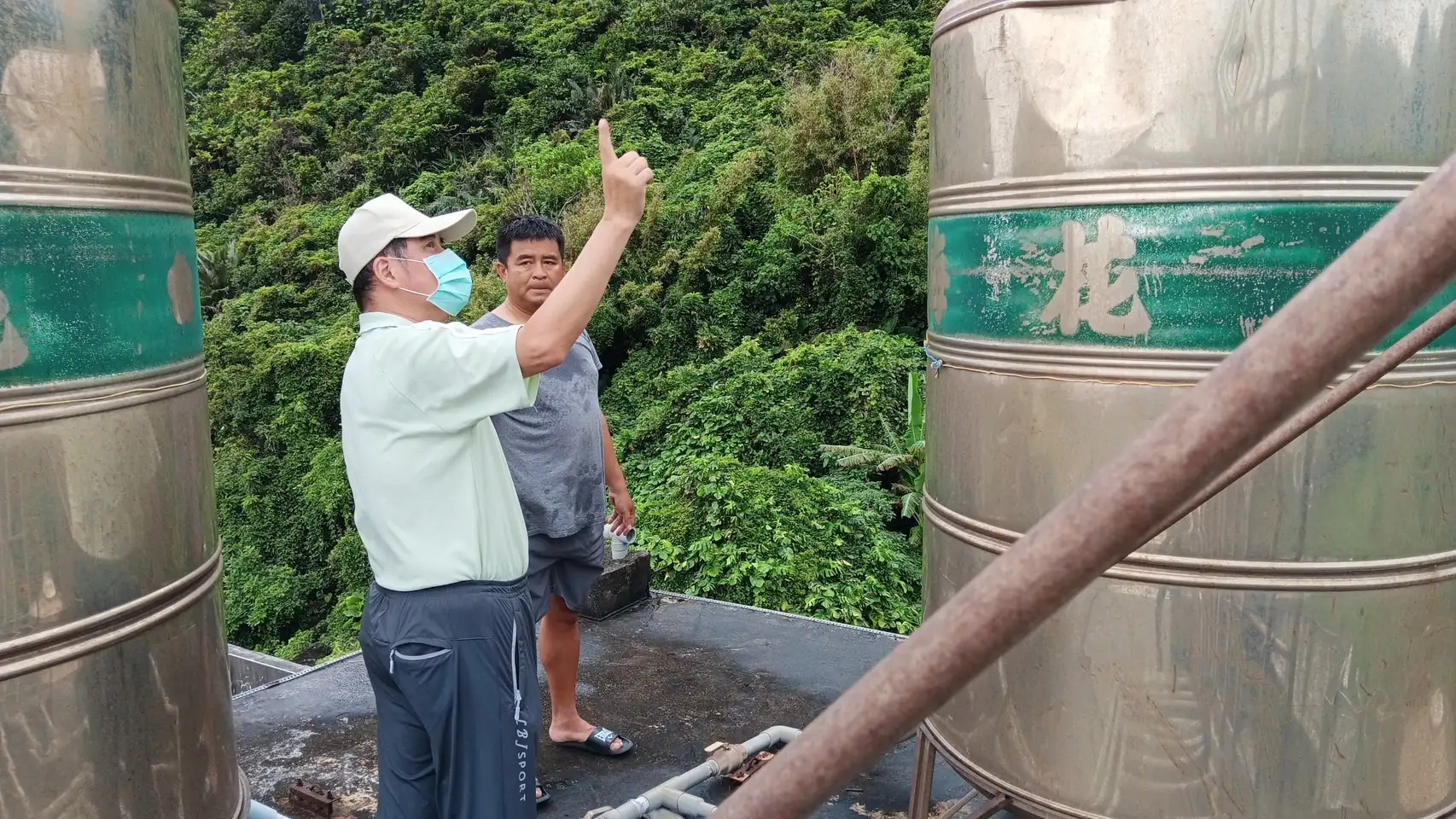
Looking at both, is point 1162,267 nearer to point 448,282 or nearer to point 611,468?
point 448,282

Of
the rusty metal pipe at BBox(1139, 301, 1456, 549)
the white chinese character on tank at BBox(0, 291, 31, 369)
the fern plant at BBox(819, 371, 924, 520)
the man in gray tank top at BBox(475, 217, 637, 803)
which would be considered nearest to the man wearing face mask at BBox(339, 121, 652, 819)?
the white chinese character on tank at BBox(0, 291, 31, 369)

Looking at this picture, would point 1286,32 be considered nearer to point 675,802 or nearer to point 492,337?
point 492,337

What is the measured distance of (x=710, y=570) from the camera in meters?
7.82

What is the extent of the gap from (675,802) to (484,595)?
1299 millimetres

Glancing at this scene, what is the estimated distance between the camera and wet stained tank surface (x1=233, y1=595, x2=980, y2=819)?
12.8 feet

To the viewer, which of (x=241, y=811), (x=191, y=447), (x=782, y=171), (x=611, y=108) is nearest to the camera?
(x=191, y=447)

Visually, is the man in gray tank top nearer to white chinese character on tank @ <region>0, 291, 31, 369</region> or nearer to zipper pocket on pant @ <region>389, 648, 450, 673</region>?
zipper pocket on pant @ <region>389, 648, 450, 673</region>

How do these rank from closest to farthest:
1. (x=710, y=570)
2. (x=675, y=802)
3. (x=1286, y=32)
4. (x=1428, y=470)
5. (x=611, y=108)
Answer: (x=1286, y=32) → (x=1428, y=470) → (x=675, y=802) → (x=710, y=570) → (x=611, y=108)

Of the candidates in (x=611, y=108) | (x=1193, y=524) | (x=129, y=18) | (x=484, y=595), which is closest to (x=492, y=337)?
(x=484, y=595)

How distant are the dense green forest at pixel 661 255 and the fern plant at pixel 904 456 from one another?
2.3 inches

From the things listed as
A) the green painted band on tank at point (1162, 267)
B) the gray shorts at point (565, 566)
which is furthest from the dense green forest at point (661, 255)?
the green painted band on tank at point (1162, 267)

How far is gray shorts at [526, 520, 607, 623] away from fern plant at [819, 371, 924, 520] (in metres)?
5.93

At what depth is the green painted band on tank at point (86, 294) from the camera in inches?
80.9

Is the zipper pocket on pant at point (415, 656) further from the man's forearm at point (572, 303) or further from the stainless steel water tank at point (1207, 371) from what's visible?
the stainless steel water tank at point (1207, 371)
